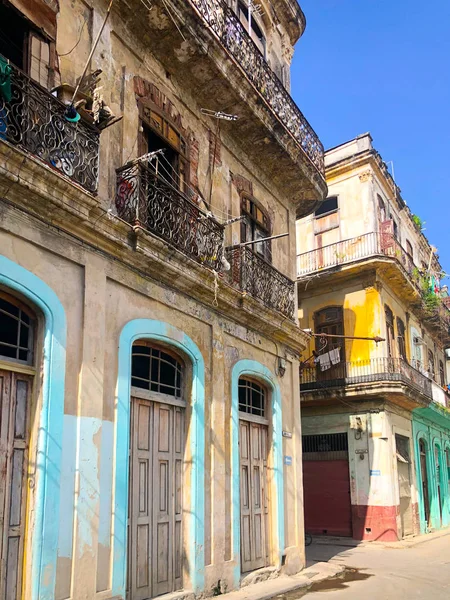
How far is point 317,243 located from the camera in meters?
21.3

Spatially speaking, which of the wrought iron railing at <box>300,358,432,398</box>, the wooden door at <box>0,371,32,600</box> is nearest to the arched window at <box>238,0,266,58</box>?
the wooden door at <box>0,371,32,600</box>

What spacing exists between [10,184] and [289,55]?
413 inches

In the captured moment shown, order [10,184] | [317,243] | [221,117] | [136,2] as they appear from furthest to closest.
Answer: [317,243] < [221,117] < [136,2] < [10,184]

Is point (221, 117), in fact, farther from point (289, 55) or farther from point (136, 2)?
point (289, 55)

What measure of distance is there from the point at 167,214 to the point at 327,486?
506 inches

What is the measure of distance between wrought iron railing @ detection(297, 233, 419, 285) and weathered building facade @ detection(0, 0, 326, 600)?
292 inches

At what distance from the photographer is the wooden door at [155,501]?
25.4ft

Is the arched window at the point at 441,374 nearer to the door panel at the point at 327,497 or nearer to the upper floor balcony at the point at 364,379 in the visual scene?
the upper floor balcony at the point at 364,379

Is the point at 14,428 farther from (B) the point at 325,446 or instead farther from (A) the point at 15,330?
(B) the point at 325,446

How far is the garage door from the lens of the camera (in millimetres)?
18453

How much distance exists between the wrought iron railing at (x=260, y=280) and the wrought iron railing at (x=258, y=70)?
2.78 metres

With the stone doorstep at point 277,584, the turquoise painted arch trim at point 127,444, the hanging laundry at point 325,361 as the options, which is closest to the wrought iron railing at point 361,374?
the hanging laundry at point 325,361

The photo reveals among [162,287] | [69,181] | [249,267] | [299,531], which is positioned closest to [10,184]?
[69,181]

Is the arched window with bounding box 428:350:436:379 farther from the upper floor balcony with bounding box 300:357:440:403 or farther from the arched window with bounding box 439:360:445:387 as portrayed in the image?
the upper floor balcony with bounding box 300:357:440:403
